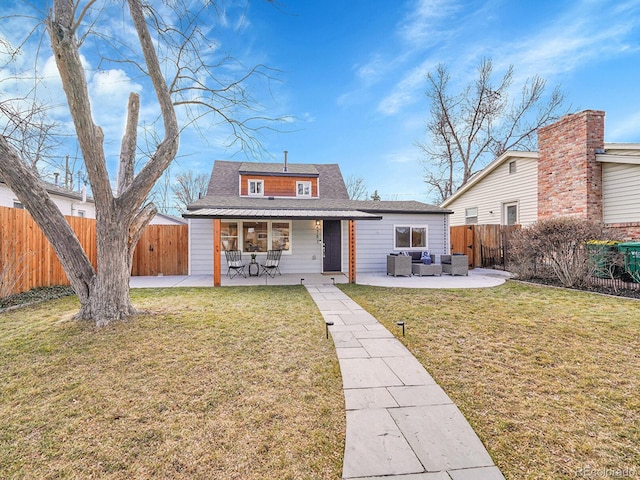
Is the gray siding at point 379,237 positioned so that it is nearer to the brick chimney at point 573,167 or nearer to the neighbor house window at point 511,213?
the neighbor house window at point 511,213

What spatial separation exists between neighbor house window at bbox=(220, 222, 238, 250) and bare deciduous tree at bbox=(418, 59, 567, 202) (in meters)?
15.3

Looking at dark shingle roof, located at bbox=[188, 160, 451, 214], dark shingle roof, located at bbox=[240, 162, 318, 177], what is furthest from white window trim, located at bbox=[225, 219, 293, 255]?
dark shingle roof, located at bbox=[240, 162, 318, 177]

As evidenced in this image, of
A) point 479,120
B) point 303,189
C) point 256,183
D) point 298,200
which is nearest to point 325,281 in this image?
point 298,200

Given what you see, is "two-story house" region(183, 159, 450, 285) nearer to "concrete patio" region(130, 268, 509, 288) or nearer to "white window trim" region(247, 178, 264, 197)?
"concrete patio" region(130, 268, 509, 288)

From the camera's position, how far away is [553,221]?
7.74m

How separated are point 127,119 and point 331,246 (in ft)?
24.6

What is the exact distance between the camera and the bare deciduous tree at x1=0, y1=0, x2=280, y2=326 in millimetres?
4160

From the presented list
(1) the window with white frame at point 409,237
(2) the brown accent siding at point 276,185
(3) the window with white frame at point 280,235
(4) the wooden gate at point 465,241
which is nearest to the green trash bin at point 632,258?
(1) the window with white frame at point 409,237

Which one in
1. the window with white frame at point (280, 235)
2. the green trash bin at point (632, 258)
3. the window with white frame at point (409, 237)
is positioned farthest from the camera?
the window with white frame at point (409, 237)

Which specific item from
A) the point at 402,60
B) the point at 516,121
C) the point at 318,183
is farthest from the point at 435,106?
the point at 318,183

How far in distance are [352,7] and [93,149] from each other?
6424 millimetres

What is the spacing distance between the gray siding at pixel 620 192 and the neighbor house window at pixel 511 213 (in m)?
3.26

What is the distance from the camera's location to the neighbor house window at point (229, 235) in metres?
10.5

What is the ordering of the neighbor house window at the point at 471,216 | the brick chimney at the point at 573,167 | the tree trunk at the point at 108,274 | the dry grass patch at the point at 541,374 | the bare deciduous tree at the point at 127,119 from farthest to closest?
1. the neighbor house window at the point at 471,216
2. the brick chimney at the point at 573,167
3. the tree trunk at the point at 108,274
4. the bare deciduous tree at the point at 127,119
5. the dry grass patch at the point at 541,374
